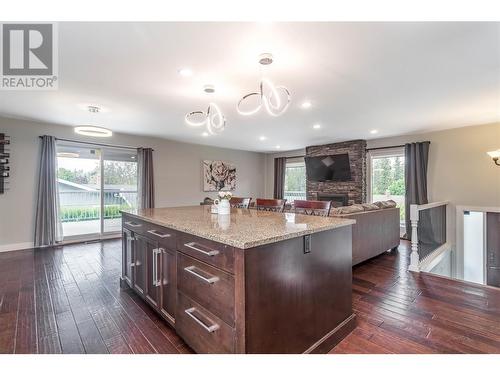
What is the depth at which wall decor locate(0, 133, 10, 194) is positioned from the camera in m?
4.27

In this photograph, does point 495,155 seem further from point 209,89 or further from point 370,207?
point 209,89

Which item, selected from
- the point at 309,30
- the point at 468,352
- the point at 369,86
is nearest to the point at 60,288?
the point at 309,30

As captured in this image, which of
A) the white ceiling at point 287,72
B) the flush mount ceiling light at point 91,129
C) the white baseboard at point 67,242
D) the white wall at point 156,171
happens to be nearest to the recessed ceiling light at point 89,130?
the flush mount ceiling light at point 91,129

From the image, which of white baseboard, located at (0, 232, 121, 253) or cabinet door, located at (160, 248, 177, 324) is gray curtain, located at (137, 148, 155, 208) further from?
cabinet door, located at (160, 248, 177, 324)

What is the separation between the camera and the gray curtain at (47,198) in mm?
4574

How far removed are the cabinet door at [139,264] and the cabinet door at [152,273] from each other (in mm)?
77

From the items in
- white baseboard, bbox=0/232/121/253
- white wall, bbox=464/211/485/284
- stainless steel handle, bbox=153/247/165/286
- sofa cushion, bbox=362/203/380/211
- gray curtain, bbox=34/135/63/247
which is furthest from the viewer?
white wall, bbox=464/211/485/284

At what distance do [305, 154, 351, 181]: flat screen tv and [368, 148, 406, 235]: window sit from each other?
610mm

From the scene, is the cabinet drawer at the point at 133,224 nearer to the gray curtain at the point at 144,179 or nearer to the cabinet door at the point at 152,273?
the cabinet door at the point at 152,273

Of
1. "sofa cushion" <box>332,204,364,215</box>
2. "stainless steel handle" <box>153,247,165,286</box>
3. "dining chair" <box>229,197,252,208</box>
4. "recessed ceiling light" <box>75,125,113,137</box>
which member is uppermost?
"recessed ceiling light" <box>75,125,113,137</box>

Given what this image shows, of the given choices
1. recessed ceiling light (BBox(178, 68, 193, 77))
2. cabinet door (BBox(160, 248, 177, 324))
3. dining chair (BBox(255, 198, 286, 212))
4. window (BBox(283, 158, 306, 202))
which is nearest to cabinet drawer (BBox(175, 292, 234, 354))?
cabinet door (BBox(160, 248, 177, 324))

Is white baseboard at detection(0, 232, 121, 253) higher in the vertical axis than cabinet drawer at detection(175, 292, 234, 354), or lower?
lower

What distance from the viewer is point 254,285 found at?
1322 mm
